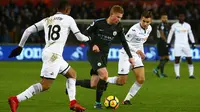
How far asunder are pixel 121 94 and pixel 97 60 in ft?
9.61

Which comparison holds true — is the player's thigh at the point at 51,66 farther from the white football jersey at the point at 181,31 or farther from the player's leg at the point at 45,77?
the white football jersey at the point at 181,31

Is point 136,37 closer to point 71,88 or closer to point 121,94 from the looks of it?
point 121,94

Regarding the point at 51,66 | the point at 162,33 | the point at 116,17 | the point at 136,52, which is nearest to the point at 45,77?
the point at 51,66

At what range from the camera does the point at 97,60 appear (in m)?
10.8

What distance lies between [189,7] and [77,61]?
7.03 m

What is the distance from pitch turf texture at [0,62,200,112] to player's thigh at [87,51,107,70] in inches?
32.5

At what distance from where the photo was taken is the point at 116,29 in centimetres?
1092

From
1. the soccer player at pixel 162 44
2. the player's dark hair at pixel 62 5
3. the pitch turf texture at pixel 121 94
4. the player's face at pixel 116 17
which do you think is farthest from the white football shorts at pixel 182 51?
the player's dark hair at pixel 62 5

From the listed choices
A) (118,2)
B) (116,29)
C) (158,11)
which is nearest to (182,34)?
(116,29)

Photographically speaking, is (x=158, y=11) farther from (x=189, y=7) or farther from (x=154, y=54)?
(x=154, y=54)

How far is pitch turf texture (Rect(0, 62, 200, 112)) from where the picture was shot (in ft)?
35.8

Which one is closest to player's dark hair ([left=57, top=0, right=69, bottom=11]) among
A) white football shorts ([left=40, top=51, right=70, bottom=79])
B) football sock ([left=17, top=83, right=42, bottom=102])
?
white football shorts ([left=40, top=51, right=70, bottom=79])

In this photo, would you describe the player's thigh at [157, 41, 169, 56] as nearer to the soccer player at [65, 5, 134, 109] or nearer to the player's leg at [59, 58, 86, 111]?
the soccer player at [65, 5, 134, 109]

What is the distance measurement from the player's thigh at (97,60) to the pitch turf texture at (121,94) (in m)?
0.83
